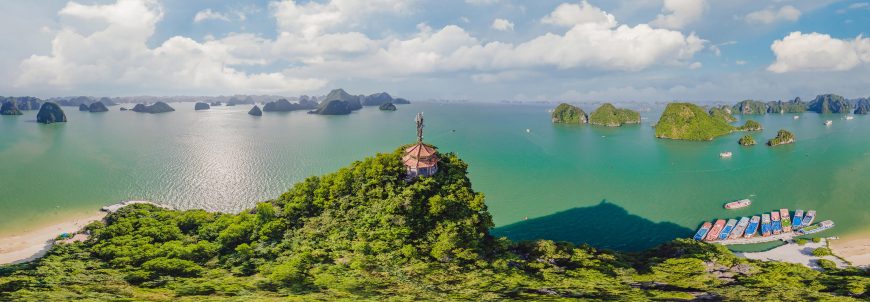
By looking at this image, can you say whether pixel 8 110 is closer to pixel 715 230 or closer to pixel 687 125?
pixel 715 230

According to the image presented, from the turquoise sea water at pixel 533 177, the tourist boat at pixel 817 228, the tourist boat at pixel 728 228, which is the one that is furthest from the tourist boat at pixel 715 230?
the tourist boat at pixel 817 228

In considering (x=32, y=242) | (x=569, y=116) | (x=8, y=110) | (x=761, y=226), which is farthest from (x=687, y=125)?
(x=8, y=110)

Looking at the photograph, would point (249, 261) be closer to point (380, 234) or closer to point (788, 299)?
point (380, 234)

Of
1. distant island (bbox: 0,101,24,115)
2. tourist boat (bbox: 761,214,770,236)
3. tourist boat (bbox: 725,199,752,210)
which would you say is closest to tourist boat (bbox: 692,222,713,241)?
tourist boat (bbox: 761,214,770,236)

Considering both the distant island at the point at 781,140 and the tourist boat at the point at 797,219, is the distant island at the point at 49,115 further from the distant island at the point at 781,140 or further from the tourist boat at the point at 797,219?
the distant island at the point at 781,140

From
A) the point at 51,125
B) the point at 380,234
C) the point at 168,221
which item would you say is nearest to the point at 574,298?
the point at 380,234

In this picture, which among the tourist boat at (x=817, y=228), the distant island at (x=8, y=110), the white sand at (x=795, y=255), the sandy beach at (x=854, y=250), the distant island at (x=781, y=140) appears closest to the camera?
the white sand at (x=795, y=255)

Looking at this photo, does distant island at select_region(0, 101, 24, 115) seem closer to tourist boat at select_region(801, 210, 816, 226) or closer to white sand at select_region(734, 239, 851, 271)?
white sand at select_region(734, 239, 851, 271)
